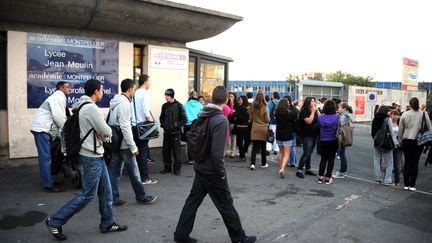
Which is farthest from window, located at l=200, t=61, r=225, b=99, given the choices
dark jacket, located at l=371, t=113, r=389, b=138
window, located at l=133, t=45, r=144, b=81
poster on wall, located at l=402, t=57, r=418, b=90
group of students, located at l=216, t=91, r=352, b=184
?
poster on wall, located at l=402, t=57, r=418, b=90

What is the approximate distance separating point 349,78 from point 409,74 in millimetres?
30715

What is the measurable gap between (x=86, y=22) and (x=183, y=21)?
91.2 inches

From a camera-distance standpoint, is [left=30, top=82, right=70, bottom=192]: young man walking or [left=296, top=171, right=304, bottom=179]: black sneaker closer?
[left=30, top=82, right=70, bottom=192]: young man walking

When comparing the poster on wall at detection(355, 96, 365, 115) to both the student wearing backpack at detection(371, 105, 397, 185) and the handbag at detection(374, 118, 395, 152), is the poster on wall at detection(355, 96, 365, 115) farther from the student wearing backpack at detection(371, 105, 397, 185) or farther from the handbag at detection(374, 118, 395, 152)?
the handbag at detection(374, 118, 395, 152)

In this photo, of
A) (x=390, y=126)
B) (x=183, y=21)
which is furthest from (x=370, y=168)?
(x=183, y=21)

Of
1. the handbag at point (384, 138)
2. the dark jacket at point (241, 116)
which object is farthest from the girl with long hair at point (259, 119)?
the handbag at point (384, 138)

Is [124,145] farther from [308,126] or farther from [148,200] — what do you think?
[308,126]

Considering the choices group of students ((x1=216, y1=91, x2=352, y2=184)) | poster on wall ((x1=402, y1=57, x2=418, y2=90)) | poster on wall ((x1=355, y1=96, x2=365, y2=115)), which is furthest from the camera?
poster on wall ((x1=402, y1=57, x2=418, y2=90))

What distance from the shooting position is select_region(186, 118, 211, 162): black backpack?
4246 mm

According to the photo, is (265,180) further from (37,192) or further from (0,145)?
(0,145)

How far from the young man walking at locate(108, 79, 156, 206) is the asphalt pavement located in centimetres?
28

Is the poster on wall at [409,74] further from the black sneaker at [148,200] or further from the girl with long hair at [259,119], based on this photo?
the black sneaker at [148,200]

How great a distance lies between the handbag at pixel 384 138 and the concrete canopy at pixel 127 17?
182 inches

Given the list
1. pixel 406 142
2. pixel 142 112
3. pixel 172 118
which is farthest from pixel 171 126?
pixel 406 142
